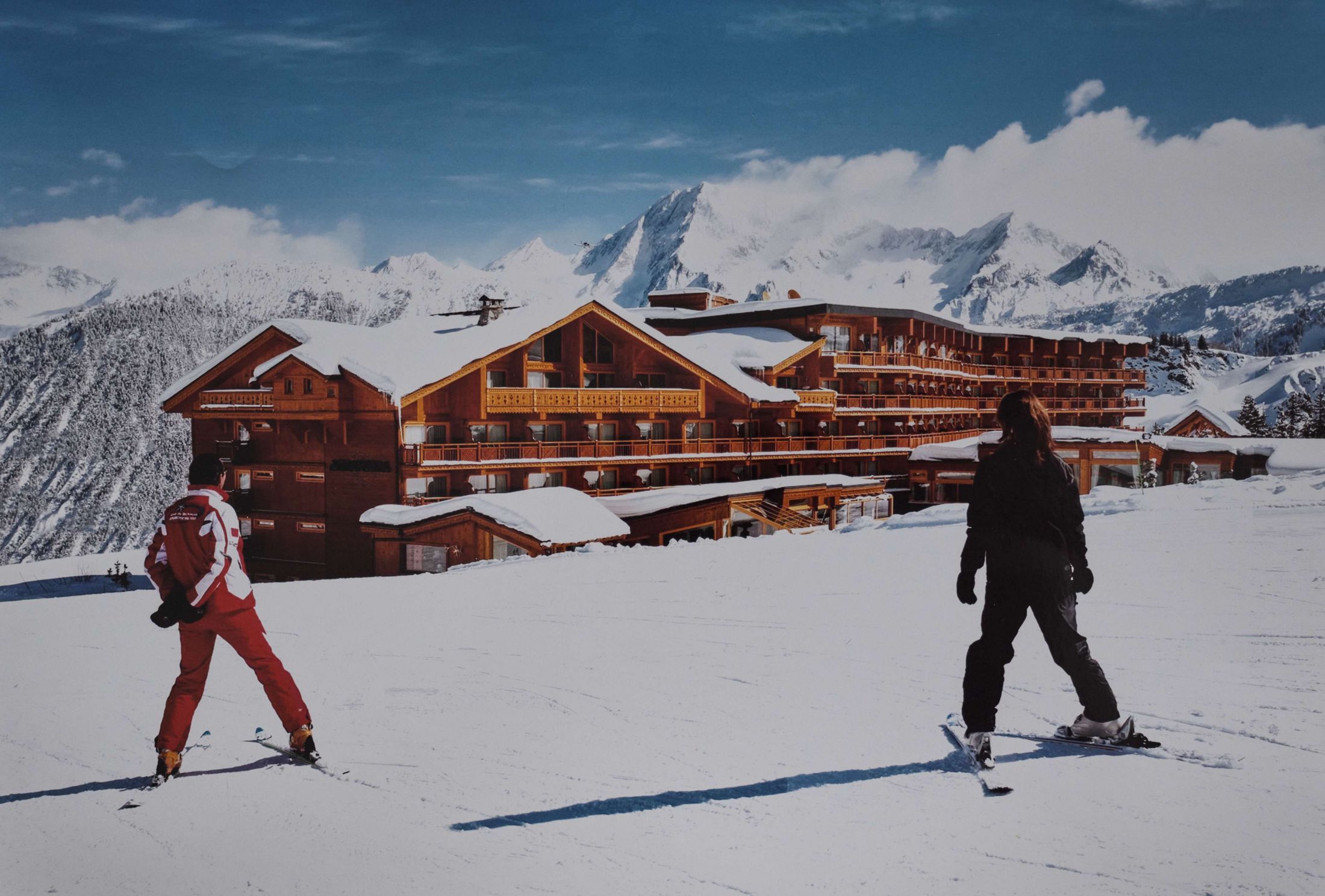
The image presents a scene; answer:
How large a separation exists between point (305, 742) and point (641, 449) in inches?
794

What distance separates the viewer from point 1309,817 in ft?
11.1

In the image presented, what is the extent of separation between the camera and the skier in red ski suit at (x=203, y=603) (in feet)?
11.5

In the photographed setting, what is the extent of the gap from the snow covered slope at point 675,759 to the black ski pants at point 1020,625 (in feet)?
0.84

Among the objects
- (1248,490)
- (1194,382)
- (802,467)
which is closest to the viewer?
(1248,490)

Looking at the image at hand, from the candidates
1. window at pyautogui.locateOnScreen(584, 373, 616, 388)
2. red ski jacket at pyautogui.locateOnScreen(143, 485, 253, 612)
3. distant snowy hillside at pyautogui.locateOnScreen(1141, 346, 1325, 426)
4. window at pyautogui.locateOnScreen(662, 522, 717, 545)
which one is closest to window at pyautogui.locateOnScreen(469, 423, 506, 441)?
window at pyautogui.locateOnScreen(584, 373, 616, 388)

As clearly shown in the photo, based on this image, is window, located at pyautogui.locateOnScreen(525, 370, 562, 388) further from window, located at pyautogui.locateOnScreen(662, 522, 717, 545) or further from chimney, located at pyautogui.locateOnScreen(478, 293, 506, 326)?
window, located at pyautogui.locateOnScreen(662, 522, 717, 545)

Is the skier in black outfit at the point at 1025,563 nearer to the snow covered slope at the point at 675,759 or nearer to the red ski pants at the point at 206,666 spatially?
the snow covered slope at the point at 675,759

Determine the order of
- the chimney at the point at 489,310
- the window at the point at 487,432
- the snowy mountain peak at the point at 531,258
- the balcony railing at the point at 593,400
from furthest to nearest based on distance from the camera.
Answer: the window at the point at 487,432 < the balcony railing at the point at 593,400 < the chimney at the point at 489,310 < the snowy mountain peak at the point at 531,258

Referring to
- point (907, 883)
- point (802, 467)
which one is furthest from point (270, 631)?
point (802, 467)

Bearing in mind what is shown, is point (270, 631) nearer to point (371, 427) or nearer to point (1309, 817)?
point (1309, 817)

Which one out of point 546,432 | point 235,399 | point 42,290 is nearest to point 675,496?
point 546,432

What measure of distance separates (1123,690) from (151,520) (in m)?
7.71

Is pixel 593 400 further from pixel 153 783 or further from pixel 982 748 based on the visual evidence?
pixel 982 748

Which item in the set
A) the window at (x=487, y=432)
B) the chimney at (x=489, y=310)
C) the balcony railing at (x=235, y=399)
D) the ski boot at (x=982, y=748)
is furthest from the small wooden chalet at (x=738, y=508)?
the ski boot at (x=982, y=748)
